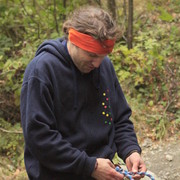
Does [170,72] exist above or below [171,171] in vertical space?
above

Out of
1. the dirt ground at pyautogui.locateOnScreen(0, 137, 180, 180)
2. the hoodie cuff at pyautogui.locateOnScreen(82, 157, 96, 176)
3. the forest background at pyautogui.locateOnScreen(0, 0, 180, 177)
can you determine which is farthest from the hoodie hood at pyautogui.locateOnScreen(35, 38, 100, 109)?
the forest background at pyautogui.locateOnScreen(0, 0, 180, 177)

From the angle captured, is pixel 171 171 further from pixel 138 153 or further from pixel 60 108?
pixel 60 108

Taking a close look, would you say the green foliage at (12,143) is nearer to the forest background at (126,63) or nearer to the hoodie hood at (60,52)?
the forest background at (126,63)

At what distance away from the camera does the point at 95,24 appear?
1.69 m

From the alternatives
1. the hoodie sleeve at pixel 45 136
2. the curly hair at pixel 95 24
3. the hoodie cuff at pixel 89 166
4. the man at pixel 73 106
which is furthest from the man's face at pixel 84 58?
the hoodie cuff at pixel 89 166

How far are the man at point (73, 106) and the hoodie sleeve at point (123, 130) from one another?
46mm

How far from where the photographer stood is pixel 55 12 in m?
5.62

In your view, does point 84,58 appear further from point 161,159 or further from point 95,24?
point 161,159

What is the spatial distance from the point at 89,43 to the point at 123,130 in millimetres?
789

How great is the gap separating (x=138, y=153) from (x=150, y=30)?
4378 mm

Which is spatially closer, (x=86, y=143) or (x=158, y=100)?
(x=86, y=143)

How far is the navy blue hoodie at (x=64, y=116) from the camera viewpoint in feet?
5.64

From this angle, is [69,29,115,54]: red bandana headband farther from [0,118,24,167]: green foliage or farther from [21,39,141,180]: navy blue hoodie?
[0,118,24,167]: green foliage

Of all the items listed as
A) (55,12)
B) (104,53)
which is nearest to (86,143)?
(104,53)
